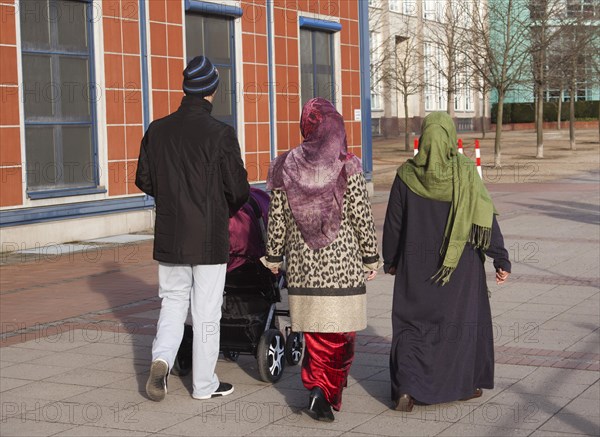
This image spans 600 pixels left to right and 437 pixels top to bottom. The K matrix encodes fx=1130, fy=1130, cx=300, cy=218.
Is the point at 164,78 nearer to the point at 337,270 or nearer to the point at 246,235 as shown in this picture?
the point at 246,235

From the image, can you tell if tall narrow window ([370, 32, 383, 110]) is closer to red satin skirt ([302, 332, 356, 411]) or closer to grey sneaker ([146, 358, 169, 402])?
grey sneaker ([146, 358, 169, 402])

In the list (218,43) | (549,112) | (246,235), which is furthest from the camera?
(549,112)

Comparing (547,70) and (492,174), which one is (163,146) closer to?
(492,174)

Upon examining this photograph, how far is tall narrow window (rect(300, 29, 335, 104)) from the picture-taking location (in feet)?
74.7

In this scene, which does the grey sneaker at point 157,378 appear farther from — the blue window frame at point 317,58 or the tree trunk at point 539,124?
the tree trunk at point 539,124

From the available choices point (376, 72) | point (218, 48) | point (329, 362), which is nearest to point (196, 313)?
Result: point (329, 362)

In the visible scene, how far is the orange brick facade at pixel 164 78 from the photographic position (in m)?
15.2

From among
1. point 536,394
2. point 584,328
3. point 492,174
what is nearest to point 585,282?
point 584,328

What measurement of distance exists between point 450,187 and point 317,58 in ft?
56.6


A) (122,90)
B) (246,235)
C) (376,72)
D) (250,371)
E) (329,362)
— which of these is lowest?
(250,371)

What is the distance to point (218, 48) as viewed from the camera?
783 inches

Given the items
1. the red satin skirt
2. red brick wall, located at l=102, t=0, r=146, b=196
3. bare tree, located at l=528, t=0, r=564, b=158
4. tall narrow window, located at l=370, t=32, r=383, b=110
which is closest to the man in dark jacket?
the red satin skirt

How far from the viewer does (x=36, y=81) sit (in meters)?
15.7

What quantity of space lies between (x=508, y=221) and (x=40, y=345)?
10929 millimetres
